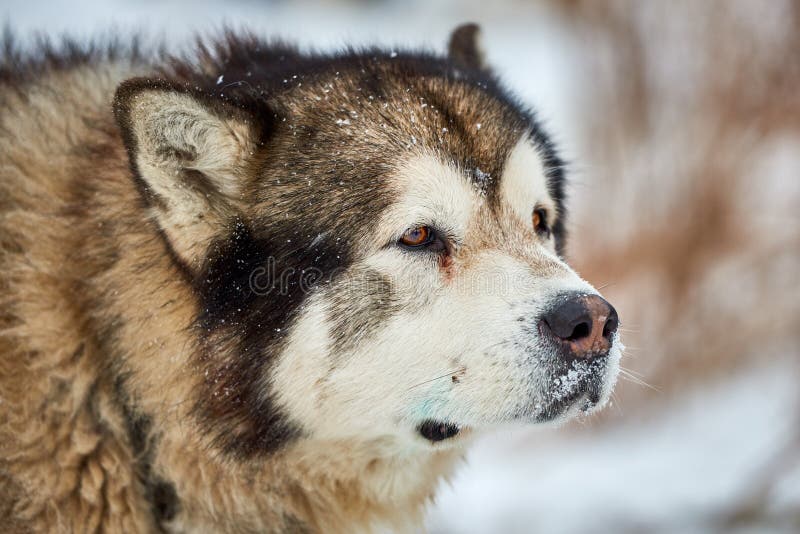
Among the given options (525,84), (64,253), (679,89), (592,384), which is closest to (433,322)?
(592,384)

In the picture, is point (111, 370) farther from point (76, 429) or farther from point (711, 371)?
point (711, 371)

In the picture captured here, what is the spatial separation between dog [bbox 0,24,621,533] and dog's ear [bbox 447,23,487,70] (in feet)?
3.00

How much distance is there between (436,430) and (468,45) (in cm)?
182

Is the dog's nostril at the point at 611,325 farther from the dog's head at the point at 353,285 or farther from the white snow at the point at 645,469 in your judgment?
the white snow at the point at 645,469

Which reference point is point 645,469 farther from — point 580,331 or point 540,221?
point 580,331

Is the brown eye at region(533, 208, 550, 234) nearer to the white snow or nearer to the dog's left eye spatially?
the dog's left eye

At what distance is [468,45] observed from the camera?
370 centimetres

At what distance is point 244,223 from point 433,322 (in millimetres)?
679

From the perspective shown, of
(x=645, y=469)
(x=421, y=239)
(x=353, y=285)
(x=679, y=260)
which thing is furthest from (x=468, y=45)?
(x=645, y=469)

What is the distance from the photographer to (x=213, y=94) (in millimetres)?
2547

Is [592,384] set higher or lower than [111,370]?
A: higher

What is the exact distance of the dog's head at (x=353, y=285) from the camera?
8.43ft

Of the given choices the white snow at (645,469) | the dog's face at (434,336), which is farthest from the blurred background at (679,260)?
the dog's face at (434,336)

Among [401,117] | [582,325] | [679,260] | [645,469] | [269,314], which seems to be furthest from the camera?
[679,260]
